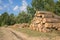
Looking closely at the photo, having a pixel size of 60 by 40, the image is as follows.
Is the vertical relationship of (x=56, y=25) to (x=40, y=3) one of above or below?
below

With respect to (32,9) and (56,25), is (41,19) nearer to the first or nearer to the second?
(56,25)

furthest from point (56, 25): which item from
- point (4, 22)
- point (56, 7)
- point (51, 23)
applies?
point (4, 22)

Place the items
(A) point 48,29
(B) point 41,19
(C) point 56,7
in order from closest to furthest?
1. (A) point 48,29
2. (B) point 41,19
3. (C) point 56,7

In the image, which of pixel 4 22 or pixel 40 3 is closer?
pixel 40 3

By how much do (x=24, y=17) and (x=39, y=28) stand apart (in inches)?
2003

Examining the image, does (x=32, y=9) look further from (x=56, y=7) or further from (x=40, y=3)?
(x=56, y=7)

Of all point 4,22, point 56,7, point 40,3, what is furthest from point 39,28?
point 4,22

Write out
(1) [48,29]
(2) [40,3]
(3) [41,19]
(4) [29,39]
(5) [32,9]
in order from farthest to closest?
(5) [32,9] < (2) [40,3] < (3) [41,19] < (1) [48,29] < (4) [29,39]

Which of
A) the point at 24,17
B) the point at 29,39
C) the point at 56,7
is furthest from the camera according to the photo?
the point at 24,17

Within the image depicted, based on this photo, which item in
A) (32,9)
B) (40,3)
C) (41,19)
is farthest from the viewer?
(32,9)

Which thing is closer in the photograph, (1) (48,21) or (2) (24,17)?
(1) (48,21)

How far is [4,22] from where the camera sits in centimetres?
6869

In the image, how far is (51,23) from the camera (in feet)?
84.5

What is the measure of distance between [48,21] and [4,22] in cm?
4505
